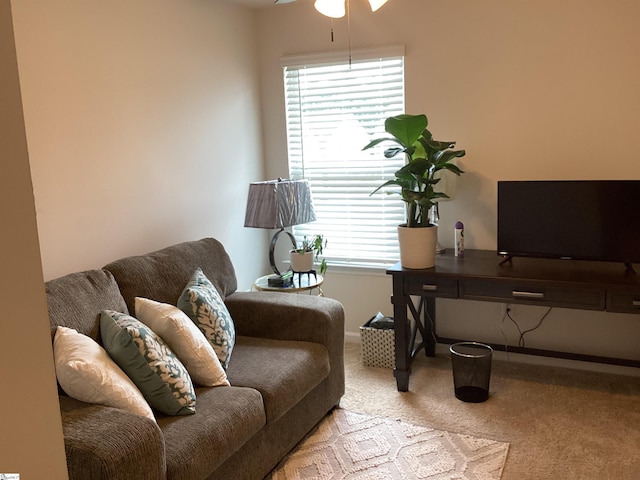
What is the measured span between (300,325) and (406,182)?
1030 millimetres

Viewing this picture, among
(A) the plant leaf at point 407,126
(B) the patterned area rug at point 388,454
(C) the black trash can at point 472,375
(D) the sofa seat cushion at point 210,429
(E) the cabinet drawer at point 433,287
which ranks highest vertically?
(A) the plant leaf at point 407,126

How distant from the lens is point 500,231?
3.40 m

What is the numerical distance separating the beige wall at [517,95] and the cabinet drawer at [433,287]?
64 cm

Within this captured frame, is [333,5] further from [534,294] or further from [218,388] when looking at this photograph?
[534,294]

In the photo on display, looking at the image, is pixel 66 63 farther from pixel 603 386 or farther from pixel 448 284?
pixel 603 386

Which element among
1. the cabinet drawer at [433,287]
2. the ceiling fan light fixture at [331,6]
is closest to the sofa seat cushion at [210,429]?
the cabinet drawer at [433,287]

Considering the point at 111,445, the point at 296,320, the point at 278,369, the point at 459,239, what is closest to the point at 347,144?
the point at 459,239

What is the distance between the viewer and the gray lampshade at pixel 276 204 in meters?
3.48

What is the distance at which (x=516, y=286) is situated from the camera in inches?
122

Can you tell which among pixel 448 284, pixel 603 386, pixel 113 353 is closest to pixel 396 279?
pixel 448 284

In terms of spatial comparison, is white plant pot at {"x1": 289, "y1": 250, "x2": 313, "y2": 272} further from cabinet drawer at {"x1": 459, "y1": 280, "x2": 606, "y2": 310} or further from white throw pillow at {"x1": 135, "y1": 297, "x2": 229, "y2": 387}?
white throw pillow at {"x1": 135, "y1": 297, "x2": 229, "y2": 387}

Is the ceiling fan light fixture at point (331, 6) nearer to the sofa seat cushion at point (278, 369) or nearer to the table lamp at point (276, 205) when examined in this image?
the table lamp at point (276, 205)

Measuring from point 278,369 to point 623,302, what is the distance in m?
1.76

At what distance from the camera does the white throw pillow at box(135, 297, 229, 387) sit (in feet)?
→ 8.08
